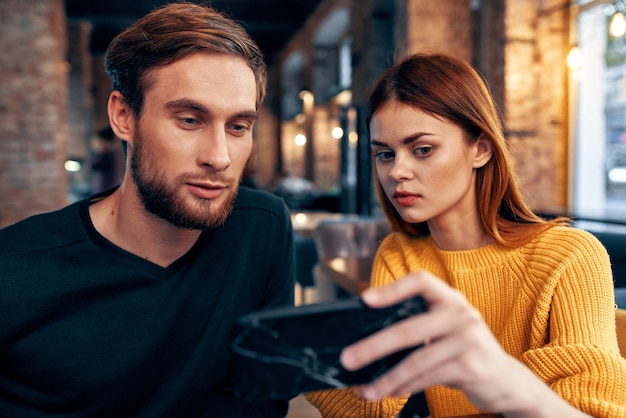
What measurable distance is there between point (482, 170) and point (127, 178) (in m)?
0.84

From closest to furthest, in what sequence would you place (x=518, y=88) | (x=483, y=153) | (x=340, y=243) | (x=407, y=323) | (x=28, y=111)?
(x=407, y=323)
(x=483, y=153)
(x=340, y=243)
(x=518, y=88)
(x=28, y=111)

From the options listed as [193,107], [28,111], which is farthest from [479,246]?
[28,111]

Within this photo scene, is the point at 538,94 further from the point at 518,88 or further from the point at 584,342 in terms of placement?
the point at 584,342

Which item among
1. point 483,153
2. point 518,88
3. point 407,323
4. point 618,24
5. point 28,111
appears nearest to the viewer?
point 407,323

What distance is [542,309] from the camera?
3.58 feet

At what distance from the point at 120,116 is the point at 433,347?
3.04 ft

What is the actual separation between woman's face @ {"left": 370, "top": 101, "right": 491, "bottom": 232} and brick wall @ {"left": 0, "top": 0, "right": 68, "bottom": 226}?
219 inches

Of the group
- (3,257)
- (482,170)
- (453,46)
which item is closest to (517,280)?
(482,170)

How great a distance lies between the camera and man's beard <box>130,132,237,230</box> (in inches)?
43.7

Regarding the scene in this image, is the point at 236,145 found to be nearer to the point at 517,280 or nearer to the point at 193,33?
the point at 193,33

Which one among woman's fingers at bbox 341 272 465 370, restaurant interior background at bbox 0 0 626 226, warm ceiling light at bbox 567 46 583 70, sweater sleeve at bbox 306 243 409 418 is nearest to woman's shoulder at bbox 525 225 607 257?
sweater sleeve at bbox 306 243 409 418

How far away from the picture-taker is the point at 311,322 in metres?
0.64

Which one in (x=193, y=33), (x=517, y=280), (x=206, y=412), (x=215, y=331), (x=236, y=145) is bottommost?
(x=206, y=412)

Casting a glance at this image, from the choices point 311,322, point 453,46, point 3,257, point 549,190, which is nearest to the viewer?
point 311,322
